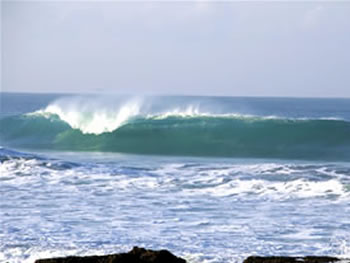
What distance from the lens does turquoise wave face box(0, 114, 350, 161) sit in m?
19.1

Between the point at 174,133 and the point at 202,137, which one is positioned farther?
the point at 174,133

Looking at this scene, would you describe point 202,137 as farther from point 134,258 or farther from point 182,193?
point 134,258

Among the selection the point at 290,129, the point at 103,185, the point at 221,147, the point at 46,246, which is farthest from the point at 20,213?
the point at 290,129

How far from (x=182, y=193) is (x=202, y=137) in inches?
430

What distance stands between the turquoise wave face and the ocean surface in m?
0.05

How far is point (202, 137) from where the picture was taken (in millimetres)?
21281

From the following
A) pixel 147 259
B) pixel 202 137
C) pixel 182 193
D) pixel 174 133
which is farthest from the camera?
pixel 174 133

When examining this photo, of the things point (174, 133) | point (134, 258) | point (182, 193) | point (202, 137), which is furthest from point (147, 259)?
point (174, 133)

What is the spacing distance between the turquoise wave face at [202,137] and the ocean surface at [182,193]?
53 millimetres

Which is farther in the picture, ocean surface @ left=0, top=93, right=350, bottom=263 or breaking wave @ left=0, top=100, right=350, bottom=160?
breaking wave @ left=0, top=100, right=350, bottom=160

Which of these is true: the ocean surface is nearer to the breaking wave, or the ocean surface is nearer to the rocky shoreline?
the breaking wave

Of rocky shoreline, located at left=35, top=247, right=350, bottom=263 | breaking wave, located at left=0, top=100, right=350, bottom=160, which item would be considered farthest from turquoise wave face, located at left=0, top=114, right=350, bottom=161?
rocky shoreline, located at left=35, top=247, right=350, bottom=263

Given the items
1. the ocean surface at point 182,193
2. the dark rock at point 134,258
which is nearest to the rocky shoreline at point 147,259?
the dark rock at point 134,258

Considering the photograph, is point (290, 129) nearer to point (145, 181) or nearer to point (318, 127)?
point (318, 127)
